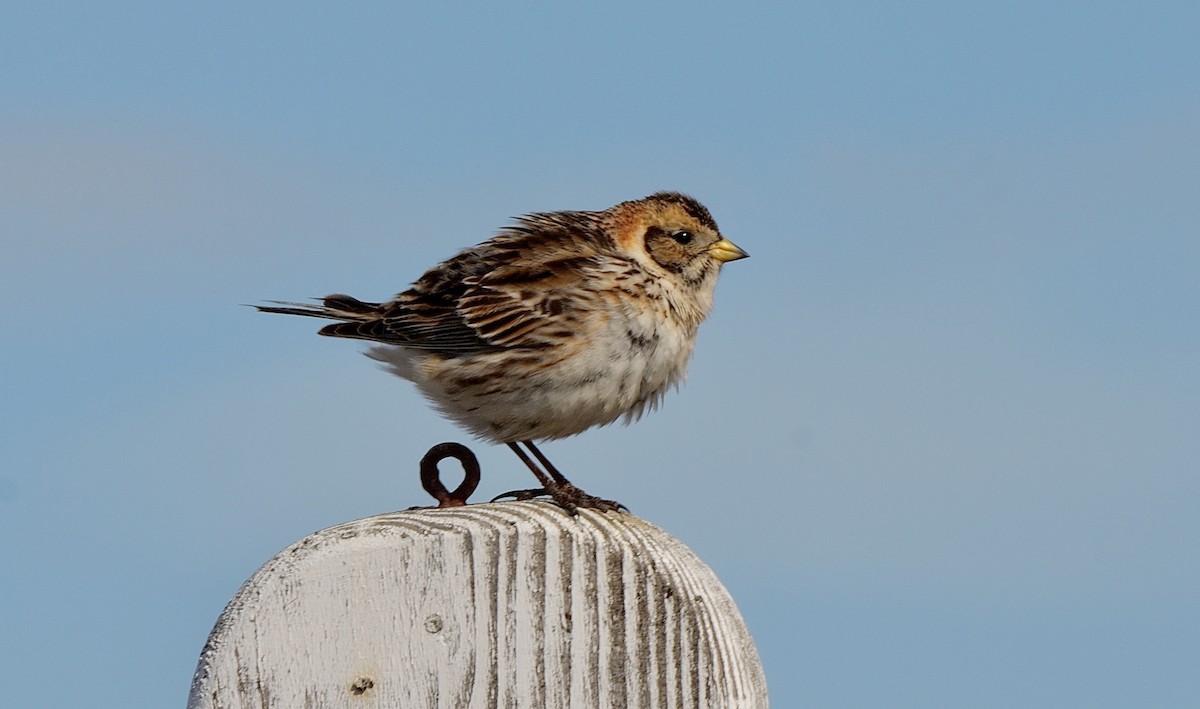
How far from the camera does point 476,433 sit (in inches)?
282

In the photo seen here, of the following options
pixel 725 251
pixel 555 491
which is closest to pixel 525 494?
pixel 555 491

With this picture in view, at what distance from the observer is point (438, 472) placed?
12.8 ft

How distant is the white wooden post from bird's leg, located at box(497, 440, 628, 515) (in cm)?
29

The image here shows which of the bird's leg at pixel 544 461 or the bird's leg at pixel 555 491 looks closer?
the bird's leg at pixel 555 491

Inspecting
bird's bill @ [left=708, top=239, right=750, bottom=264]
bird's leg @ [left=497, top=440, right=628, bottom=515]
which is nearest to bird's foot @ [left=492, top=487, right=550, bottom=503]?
bird's leg @ [left=497, top=440, right=628, bottom=515]

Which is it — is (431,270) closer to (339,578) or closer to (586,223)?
(586,223)

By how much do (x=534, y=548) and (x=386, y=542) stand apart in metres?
0.32

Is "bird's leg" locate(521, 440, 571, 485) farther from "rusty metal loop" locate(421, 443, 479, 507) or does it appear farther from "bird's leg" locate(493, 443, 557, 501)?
"rusty metal loop" locate(421, 443, 479, 507)

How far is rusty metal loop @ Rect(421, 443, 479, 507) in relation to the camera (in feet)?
12.7

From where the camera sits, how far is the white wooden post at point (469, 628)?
3.22 metres

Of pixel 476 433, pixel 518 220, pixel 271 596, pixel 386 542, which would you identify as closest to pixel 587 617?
pixel 386 542

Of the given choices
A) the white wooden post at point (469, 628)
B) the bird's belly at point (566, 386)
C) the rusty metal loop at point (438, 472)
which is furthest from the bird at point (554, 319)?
the white wooden post at point (469, 628)

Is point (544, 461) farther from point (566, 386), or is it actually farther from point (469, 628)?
point (469, 628)

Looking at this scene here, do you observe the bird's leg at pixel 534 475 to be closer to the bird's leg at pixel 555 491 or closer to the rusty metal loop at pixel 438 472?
the bird's leg at pixel 555 491
